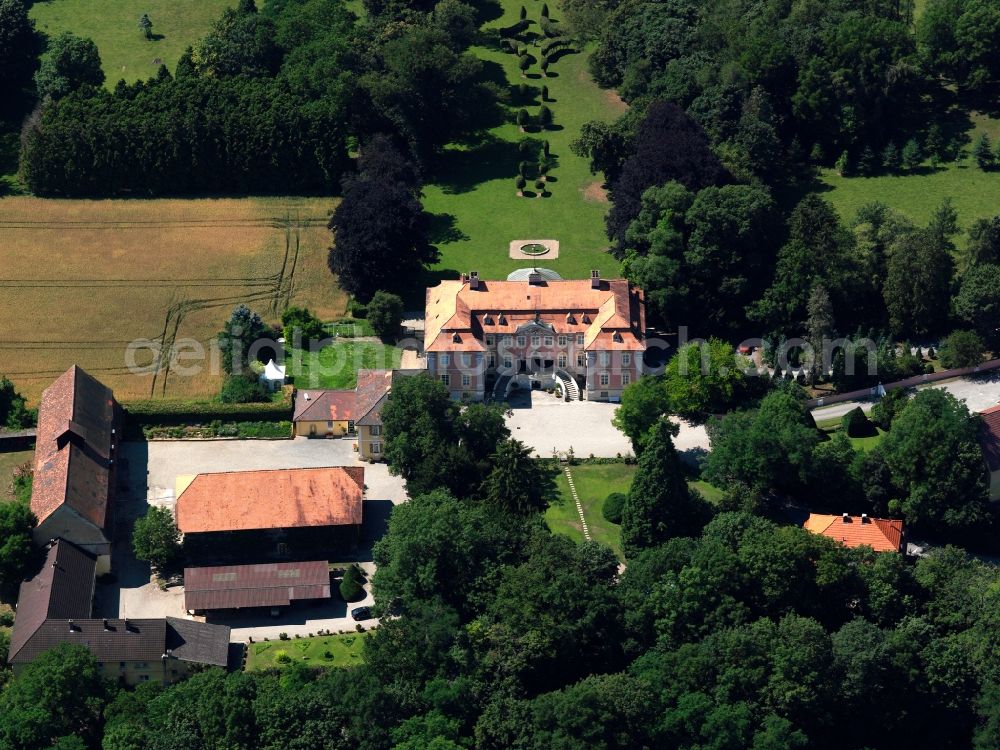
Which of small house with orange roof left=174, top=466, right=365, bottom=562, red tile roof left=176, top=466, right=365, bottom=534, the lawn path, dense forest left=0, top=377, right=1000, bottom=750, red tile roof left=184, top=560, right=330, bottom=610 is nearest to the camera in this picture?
dense forest left=0, top=377, right=1000, bottom=750

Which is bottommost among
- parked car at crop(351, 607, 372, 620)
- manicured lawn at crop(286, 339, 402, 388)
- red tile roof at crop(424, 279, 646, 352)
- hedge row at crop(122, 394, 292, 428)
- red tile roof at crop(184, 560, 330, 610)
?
parked car at crop(351, 607, 372, 620)

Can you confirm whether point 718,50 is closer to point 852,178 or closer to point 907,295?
point 852,178

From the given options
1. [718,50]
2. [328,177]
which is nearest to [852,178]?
[718,50]

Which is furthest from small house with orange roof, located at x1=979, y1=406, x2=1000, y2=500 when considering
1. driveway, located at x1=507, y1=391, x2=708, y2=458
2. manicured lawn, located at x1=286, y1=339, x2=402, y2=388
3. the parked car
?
manicured lawn, located at x1=286, y1=339, x2=402, y2=388

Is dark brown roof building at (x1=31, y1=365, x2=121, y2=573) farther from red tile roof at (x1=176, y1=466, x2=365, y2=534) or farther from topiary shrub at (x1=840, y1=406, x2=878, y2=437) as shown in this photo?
topiary shrub at (x1=840, y1=406, x2=878, y2=437)

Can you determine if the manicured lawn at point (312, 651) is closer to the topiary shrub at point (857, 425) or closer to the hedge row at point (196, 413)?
the hedge row at point (196, 413)
